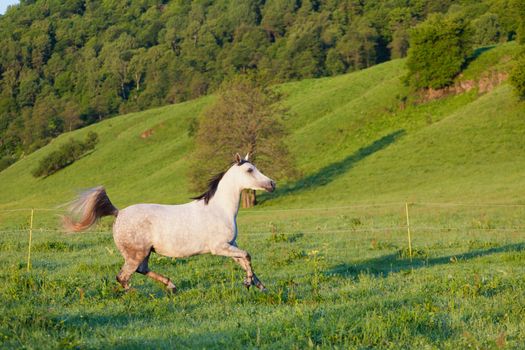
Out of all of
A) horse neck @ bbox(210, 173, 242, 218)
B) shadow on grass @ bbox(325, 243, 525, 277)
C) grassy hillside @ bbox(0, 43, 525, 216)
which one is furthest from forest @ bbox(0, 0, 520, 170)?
horse neck @ bbox(210, 173, 242, 218)

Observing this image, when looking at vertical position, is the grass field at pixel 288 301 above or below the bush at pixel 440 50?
below

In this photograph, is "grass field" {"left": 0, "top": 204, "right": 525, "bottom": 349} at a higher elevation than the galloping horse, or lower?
lower

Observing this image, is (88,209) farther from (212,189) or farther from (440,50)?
(440,50)

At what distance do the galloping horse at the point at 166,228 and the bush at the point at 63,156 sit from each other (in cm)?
7941

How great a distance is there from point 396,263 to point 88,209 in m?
8.55

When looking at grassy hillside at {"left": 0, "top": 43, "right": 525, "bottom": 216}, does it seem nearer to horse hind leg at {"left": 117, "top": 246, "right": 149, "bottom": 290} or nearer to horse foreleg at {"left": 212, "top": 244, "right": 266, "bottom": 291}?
horse foreleg at {"left": 212, "top": 244, "right": 266, "bottom": 291}

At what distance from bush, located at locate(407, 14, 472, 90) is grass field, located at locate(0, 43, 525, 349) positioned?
8.18 meters

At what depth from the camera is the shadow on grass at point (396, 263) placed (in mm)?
15068

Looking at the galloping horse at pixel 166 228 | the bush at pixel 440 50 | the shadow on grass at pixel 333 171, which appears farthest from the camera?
the bush at pixel 440 50

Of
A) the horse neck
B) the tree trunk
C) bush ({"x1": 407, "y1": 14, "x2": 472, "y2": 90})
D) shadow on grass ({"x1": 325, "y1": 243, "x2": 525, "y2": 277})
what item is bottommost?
the tree trunk

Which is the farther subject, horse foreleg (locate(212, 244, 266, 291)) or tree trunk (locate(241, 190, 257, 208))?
tree trunk (locate(241, 190, 257, 208))

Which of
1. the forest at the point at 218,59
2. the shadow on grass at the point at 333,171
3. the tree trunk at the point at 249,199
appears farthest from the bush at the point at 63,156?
the tree trunk at the point at 249,199

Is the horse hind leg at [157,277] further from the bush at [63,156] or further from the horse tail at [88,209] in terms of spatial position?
the bush at [63,156]

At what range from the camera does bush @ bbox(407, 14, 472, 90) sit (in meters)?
68.0
